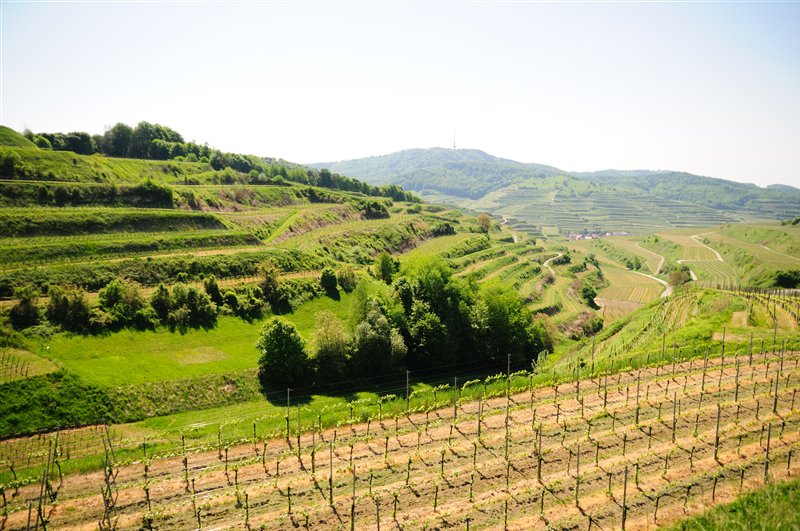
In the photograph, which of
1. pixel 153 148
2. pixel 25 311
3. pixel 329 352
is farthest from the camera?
pixel 153 148

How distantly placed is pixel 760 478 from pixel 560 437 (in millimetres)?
11178

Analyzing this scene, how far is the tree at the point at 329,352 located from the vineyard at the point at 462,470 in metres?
13.3

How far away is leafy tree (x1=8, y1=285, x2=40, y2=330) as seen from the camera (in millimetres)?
46359

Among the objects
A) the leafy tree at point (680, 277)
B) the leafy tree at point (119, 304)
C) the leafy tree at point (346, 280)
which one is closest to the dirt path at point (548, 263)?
the leafy tree at point (680, 277)

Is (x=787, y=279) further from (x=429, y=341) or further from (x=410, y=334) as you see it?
(x=410, y=334)

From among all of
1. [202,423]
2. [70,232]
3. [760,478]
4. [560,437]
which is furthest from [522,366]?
[70,232]

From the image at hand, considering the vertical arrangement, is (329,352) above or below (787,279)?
above

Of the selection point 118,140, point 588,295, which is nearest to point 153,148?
point 118,140

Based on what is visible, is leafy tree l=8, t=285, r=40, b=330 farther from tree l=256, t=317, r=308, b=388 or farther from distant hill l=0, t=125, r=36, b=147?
distant hill l=0, t=125, r=36, b=147

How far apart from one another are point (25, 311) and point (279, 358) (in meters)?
26.3

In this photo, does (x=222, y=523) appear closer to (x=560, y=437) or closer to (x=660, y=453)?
(x=560, y=437)

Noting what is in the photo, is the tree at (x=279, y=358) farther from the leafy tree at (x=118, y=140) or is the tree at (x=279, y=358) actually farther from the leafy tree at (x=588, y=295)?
the leafy tree at (x=118, y=140)

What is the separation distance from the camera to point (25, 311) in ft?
154

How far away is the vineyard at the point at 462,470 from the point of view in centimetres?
2416
